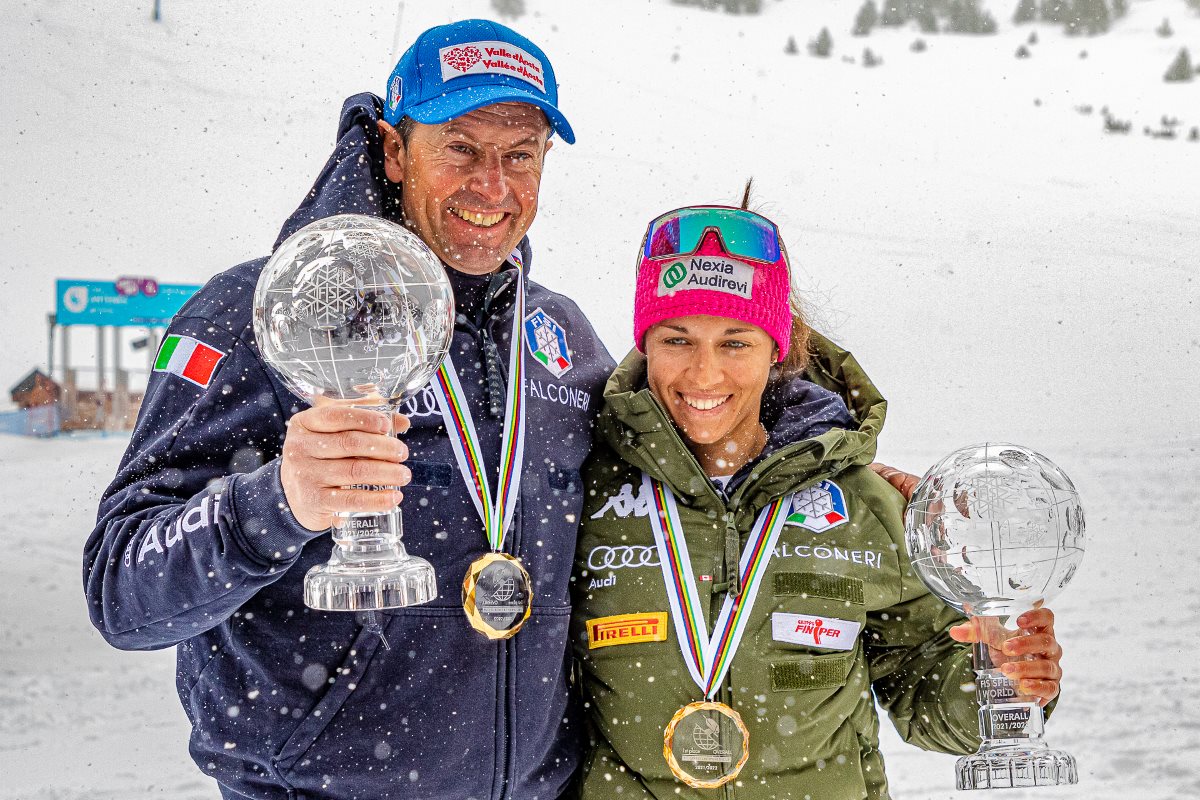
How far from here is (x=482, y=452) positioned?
2.08 metres

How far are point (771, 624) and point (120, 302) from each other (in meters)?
7.79

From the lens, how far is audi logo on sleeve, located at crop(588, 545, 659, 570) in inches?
86.1

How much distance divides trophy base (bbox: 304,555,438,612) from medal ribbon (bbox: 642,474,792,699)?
873 mm

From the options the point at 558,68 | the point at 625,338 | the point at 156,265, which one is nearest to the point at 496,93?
the point at 625,338

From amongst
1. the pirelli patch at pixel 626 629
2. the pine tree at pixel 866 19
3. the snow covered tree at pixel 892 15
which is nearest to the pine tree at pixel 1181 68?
the snow covered tree at pixel 892 15

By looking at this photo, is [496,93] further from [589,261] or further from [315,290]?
[589,261]

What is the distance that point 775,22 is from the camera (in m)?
10.4

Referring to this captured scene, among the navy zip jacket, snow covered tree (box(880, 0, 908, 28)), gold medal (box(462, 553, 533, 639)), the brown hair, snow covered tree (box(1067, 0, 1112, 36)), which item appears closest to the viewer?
the navy zip jacket

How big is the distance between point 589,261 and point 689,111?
2.58 m

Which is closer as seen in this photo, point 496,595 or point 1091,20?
point 496,595

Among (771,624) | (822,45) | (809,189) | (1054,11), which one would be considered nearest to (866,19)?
(822,45)

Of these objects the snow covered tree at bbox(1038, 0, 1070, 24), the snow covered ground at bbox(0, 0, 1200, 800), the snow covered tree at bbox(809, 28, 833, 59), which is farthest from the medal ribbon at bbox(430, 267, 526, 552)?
the snow covered tree at bbox(1038, 0, 1070, 24)

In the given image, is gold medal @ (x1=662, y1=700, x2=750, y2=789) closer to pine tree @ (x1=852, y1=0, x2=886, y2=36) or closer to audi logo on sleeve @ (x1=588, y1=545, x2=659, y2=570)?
audi logo on sleeve @ (x1=588, y1=545, x2=659, y2=570)

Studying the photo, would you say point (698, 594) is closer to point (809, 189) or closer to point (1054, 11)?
point (809, 189)
